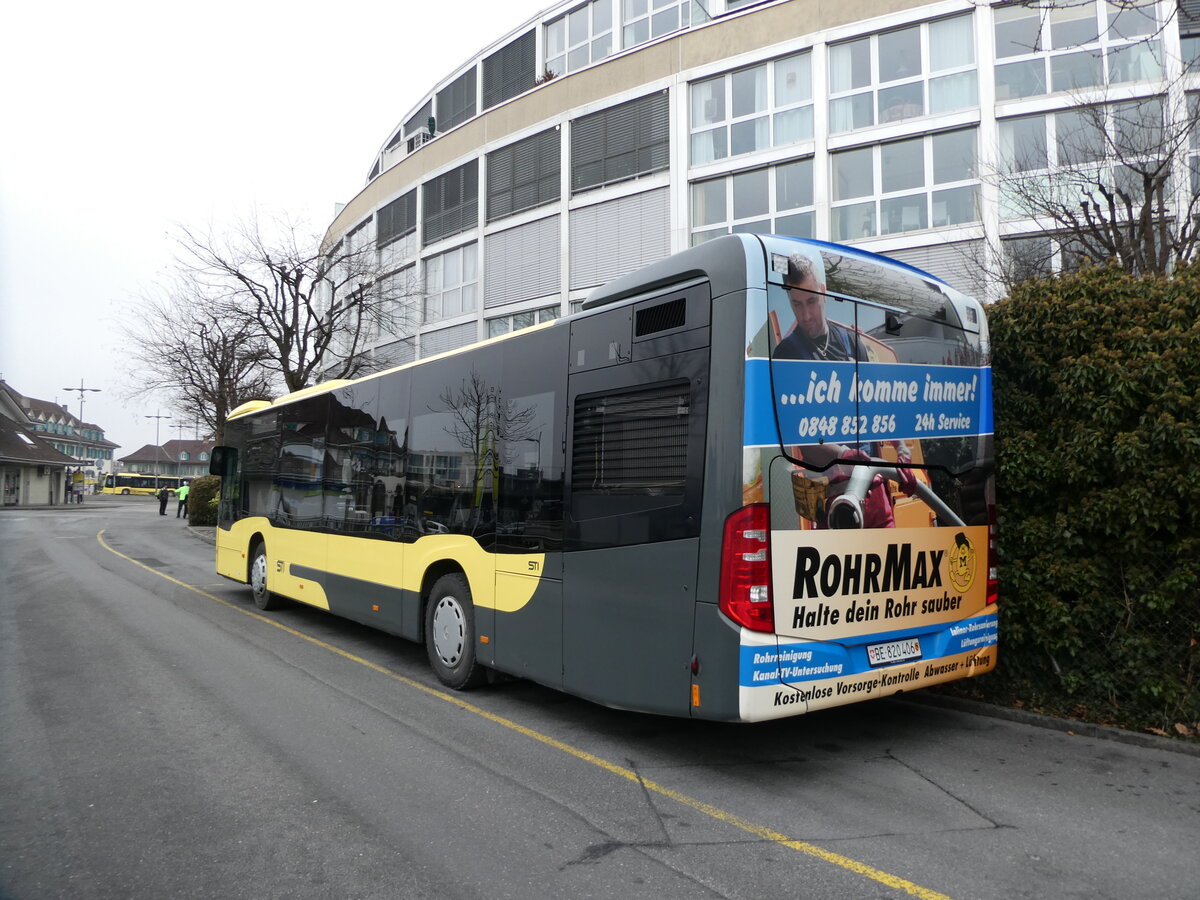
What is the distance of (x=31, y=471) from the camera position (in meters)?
55.8

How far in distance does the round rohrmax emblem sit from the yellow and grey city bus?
2cm

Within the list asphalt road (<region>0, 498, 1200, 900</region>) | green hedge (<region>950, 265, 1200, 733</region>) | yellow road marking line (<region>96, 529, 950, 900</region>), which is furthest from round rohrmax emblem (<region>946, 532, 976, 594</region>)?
yellow road marking line (<region>96, 529, 950, 900</region>)

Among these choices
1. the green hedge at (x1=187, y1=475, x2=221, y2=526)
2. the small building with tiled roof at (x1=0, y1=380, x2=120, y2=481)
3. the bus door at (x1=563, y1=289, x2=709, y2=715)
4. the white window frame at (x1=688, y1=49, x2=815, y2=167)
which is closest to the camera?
the bus door at (x1=563, y1=289, x2=709, y2=715)

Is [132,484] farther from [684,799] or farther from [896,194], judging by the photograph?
[684,799]

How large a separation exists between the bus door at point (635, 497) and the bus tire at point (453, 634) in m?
1.41

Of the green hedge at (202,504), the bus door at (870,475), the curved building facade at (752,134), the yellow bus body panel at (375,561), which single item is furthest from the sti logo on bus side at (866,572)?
the green hedge at (202,504)

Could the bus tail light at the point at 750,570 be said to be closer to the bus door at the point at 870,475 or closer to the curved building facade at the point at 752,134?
the bus door at the point at 870,475

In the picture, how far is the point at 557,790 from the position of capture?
439 centimetres

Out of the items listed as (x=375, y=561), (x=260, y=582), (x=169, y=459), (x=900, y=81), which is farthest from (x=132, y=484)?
(x=375, y=561)

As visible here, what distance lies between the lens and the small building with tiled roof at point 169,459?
12031cm

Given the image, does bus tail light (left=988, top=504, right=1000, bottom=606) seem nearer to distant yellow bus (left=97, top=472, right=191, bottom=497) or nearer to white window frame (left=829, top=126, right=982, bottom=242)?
white window frame (left=829, top=126, right=982, bottom=242)

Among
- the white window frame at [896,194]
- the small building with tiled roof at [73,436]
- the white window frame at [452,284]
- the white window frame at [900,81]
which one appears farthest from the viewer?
the small building with tiled roof at [73,436]

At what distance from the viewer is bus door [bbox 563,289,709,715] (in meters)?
4.52

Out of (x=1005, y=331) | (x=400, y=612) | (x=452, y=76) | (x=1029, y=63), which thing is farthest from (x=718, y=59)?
(x=400, y=612)
